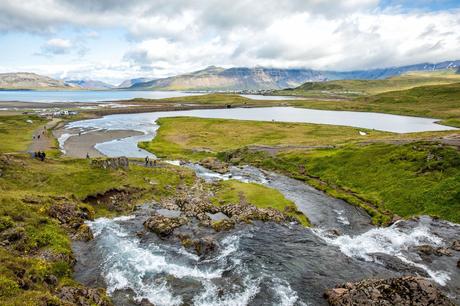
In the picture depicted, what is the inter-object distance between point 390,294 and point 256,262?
14636mm

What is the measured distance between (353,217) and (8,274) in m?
52.9

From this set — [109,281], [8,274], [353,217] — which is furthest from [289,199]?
Answer: [8,274]

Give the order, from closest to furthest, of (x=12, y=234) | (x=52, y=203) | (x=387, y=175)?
1. (x=12, y=234)
2. (x=52, y=203)
3. (x=387, y=175)

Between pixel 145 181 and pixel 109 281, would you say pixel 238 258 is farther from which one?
pixel 145 181

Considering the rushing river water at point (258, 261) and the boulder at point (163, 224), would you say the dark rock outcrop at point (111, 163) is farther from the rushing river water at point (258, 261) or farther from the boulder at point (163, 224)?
the boulder at point (163, 224)

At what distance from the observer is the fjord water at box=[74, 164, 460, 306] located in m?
33.4

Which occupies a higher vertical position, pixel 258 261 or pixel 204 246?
pixel 204 246

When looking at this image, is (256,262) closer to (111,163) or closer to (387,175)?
(111,163)

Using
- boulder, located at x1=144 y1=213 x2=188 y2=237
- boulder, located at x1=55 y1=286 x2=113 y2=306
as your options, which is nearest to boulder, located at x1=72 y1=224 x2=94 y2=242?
boulder, located at x1=144 y1=213 x2=188 y2=237

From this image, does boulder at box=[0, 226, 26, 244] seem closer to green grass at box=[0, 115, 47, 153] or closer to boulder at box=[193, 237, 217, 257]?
boulder at box=[193, 237, 217, 257]

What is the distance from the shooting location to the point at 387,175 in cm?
7806

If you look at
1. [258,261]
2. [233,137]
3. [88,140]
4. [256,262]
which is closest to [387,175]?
[258,261]

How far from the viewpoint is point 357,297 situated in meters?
31.1

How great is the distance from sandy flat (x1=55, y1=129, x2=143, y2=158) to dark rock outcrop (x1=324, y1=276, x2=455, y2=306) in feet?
325
